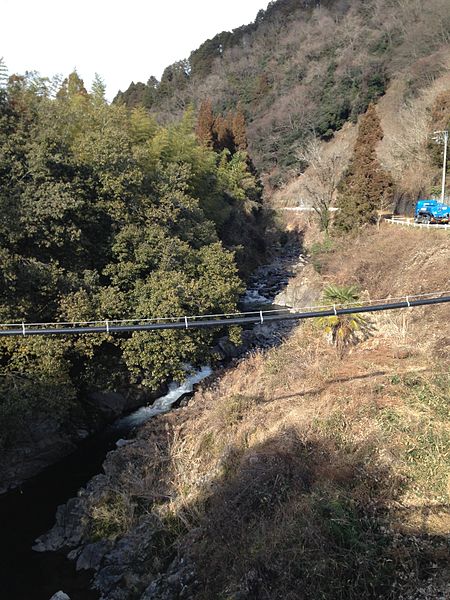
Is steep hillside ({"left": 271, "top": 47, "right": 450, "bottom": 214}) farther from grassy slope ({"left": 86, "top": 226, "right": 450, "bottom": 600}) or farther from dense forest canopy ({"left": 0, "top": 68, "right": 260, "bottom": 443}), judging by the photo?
dense forest canopy ({"left": 0, "top": 68, "right": 260, "bottom": 443})

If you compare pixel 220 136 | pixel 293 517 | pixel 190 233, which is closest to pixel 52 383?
pixel 293 517

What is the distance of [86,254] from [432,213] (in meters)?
15.2

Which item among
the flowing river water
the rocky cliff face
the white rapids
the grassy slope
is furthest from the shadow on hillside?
the white rapids

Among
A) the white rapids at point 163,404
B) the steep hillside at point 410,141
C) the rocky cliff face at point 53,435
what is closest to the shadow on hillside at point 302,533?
the rocky cliff face at point 53,435

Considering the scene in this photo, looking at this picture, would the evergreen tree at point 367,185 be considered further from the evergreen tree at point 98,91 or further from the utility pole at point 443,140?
the evergreen tree at point 98,91

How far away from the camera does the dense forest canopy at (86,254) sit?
9766mm

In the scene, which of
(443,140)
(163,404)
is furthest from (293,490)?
(443,140)

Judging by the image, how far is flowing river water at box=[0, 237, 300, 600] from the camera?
23.3 ft

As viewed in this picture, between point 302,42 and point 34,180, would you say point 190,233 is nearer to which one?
point 34,180

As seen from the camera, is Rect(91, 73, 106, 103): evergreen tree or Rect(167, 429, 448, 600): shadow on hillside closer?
Rect(167, 429, 448, 600): shadow on hillside

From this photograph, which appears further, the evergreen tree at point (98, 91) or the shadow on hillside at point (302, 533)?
the evergreen tree at point (98, 91)

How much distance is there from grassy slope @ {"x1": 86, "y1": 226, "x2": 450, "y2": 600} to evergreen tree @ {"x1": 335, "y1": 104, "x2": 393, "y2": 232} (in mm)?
10254

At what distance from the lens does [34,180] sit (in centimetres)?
1080

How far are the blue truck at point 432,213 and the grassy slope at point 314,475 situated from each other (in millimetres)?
8655
